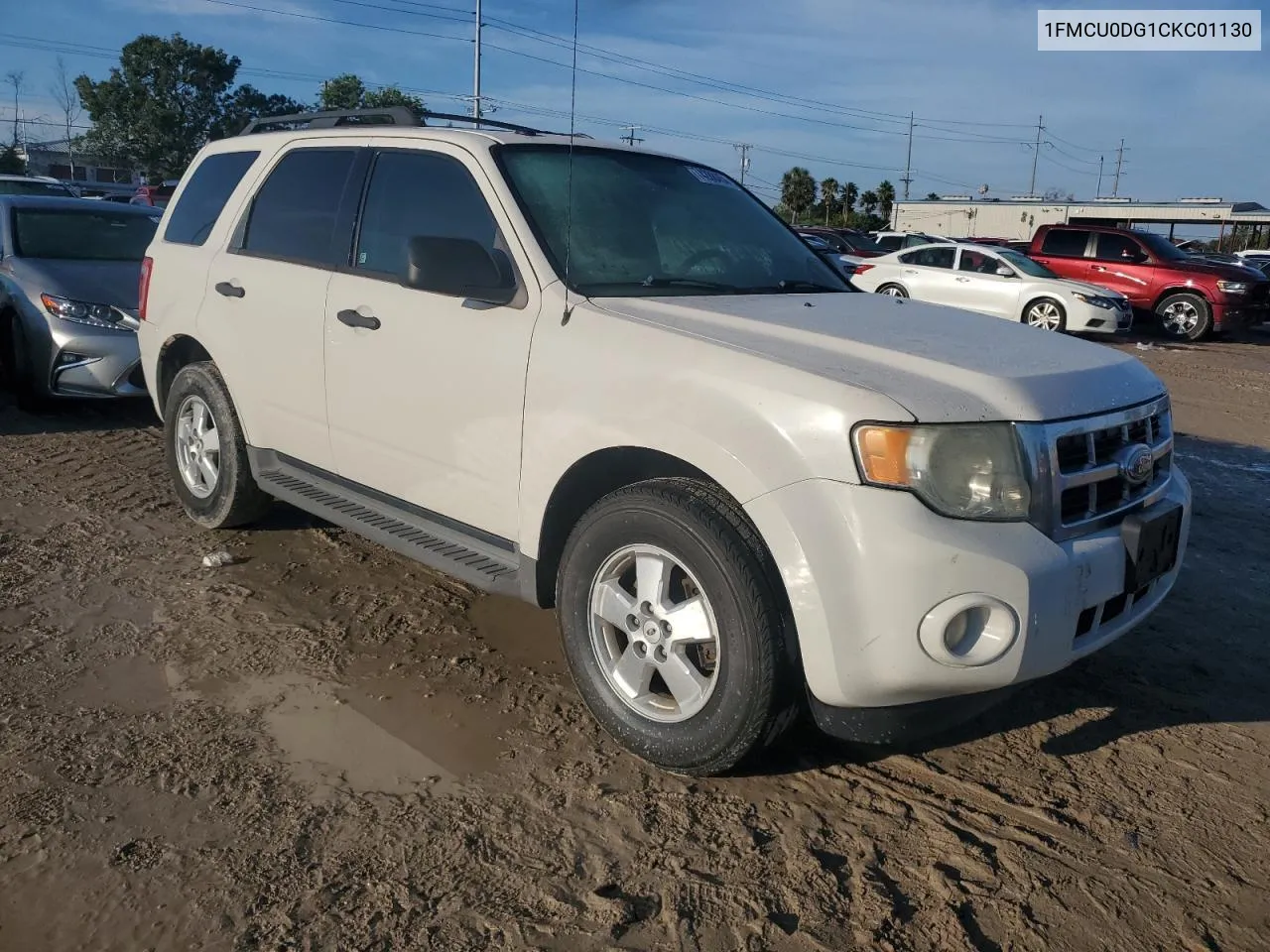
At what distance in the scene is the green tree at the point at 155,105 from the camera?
5322cm

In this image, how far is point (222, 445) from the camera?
487cm

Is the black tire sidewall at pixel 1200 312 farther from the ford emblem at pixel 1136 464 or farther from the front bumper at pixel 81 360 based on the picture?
the ford emblem at pixel 1136 464

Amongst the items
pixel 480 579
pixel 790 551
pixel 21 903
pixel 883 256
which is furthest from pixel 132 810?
pixel 883 256

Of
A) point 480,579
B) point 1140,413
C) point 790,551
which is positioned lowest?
point 480,579

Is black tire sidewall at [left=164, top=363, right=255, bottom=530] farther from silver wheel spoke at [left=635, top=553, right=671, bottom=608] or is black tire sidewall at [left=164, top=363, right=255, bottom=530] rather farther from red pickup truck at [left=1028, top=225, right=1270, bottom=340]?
red pickup truck at [left=1028, top=225, right=1270, bottom=340]

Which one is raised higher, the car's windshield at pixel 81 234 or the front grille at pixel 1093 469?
the car's windshield at pixel 81 234

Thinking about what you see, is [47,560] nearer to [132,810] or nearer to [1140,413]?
[132,810]

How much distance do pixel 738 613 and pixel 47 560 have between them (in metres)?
3.51

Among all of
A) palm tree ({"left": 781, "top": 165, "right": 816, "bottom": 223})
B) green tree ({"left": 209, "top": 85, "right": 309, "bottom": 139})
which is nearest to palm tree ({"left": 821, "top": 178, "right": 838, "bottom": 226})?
palm tree ({"left": 781, "top": 165, "right": 816, "bottom": 223})

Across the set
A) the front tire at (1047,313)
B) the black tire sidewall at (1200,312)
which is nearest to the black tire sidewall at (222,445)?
the front tire at (1047,313)

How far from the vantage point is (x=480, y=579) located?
3531 mm

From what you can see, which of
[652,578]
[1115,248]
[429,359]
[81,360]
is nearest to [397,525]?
[429,359]

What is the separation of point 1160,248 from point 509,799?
1852cm

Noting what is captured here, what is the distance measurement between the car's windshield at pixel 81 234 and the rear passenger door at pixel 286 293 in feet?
12.7
